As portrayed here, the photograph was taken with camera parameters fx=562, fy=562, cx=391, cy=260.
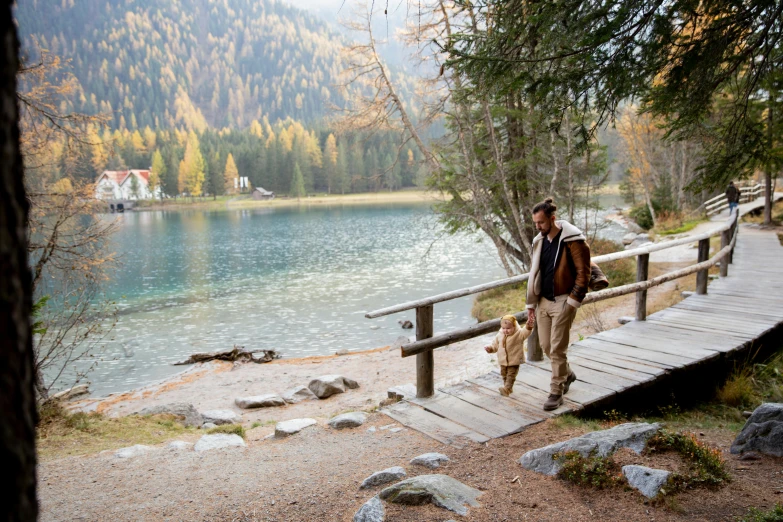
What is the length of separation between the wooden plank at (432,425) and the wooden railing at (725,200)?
83.9ft

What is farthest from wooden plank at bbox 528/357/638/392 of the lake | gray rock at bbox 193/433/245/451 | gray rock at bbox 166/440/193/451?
the lake

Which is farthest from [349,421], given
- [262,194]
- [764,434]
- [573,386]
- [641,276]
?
[262,194]

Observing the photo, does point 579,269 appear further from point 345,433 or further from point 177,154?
point 177,154

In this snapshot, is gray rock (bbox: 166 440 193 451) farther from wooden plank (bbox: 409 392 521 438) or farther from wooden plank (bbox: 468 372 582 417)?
wooden plank (bbox: 468 372 582 417)

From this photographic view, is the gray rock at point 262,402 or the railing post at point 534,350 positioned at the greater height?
the railing post at point 534,350

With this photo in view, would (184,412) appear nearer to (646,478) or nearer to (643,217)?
(646,478)

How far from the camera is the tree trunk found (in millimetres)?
1101

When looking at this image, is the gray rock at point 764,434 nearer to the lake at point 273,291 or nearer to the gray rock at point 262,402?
the gray rock at point 262,402

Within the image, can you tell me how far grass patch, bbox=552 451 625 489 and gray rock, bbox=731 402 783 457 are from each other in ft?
4.45

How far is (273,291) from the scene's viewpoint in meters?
25.9

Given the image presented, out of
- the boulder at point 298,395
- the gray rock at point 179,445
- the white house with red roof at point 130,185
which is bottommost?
the boulder at point 298,395

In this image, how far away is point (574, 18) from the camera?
5.06 m

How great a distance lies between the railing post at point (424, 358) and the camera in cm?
607

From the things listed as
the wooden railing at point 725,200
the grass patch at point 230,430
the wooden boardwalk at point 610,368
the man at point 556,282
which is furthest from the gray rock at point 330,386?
the wooden railing at point 725,200
